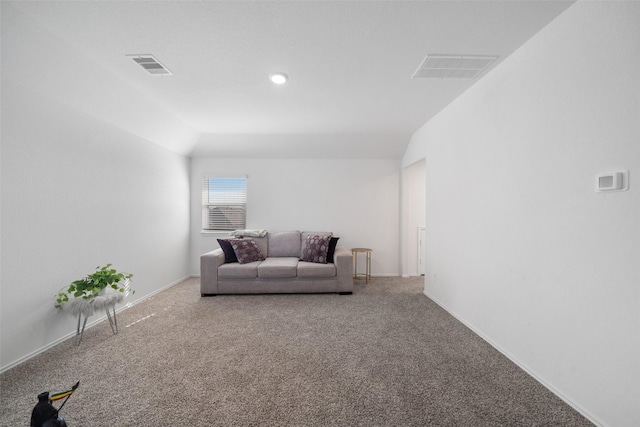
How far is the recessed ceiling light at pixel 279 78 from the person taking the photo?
8.74 ft

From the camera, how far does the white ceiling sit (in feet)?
6.06

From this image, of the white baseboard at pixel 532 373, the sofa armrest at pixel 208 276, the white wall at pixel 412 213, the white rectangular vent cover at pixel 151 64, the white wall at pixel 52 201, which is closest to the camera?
the white baseboard at pixel 532 373

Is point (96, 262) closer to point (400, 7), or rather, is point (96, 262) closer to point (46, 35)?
point (46, 35)

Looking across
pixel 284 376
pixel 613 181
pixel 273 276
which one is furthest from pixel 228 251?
pixel 613 181

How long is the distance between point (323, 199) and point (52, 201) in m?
3.84

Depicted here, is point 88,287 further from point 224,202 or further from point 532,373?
point 532,373

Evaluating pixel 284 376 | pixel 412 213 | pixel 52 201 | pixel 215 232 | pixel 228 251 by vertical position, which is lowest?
pixel 284 376

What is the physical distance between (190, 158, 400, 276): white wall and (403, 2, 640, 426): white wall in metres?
2.38

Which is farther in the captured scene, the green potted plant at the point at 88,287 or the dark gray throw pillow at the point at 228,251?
the dark gray throw pillow at the point at 228,251

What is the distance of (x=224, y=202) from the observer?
5359 millimetres

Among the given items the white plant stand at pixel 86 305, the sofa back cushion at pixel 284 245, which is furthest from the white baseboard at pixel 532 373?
the white plant stand at pixel 86 305

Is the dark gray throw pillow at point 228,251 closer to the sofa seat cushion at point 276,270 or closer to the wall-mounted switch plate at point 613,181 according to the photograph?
the sofa seat cushion at point 276,270

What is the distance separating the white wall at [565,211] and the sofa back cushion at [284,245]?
9.65 ft

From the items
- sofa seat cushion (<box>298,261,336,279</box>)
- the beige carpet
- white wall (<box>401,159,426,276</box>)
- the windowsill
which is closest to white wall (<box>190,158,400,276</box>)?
the windowsill
